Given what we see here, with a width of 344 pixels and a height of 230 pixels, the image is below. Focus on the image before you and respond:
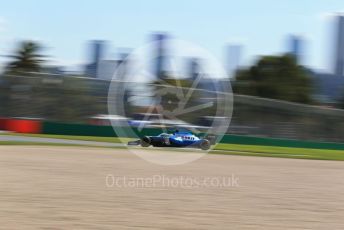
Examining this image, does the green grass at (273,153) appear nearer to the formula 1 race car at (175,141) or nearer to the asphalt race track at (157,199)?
the formula 1 race car at (175,141)

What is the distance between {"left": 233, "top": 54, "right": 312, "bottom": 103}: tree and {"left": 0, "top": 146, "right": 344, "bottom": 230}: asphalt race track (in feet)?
211

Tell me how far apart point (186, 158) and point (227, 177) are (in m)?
6.85

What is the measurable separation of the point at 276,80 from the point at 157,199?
240 feet

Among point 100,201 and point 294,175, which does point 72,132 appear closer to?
point 294,175

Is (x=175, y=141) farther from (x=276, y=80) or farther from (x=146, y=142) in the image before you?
(x=276, y=80)

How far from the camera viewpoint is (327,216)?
9.38 metres

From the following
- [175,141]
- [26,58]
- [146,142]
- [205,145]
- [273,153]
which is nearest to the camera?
[146,142]

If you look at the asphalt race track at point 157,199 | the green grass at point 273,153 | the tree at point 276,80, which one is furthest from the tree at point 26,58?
the asphalt race track at point 157,199

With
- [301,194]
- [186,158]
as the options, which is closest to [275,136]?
[186,158]

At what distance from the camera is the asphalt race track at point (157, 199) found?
8.23m

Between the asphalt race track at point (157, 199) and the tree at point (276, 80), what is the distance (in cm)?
6429

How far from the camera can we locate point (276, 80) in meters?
82.1
